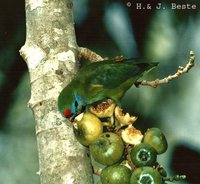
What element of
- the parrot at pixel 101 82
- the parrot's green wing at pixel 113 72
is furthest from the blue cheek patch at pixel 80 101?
the parrot's green wing at pixel 113 72

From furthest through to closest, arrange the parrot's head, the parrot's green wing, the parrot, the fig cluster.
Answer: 1. the parrot's green wing
2. the parrot
3. the parrot's head
4. the fig cluster

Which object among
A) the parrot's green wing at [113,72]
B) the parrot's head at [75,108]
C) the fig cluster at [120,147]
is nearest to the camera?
the fig cluster at [120,147]

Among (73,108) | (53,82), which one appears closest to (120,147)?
(73,108)

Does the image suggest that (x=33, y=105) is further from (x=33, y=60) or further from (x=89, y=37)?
(x=89, y=37)

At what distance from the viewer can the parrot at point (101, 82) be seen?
2.86 m

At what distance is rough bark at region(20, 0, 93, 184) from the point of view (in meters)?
2.62

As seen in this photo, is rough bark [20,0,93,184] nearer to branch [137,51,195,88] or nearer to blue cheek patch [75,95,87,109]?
blue cheek patch [75,95,87,109]

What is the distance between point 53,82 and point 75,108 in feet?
0.64

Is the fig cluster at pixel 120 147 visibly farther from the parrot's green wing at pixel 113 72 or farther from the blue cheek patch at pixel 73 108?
the parrot's green wing at pixel 113 72

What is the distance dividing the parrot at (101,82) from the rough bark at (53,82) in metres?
0.07

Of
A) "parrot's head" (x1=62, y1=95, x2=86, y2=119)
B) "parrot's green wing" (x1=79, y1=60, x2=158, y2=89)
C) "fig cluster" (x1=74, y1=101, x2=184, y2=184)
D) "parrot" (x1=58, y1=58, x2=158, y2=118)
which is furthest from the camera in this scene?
"parrot's green wing" (x1=79, y1=60, x2=158, y2=89)

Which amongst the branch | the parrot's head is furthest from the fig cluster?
the branch

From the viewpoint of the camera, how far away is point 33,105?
110 inches

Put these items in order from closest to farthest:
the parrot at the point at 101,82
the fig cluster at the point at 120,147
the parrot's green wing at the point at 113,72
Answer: the fig cluster at the point at 120,147 → the parrot at the point at 101,82 → the parrot's green wing at the point at 113,72
